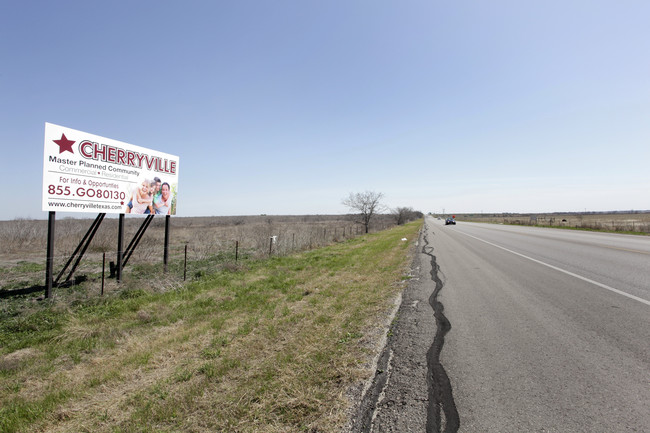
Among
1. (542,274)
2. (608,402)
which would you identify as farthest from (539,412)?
(542,274)

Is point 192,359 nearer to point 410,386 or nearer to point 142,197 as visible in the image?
point 410,386

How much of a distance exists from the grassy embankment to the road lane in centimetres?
121

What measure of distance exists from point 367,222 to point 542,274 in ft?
106

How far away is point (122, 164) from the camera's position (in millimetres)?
10320

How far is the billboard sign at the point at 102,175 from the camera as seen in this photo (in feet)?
27.2

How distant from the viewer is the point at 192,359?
439 cm

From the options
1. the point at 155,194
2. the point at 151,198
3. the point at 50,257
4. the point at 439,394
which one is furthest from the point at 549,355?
the point at 155,194

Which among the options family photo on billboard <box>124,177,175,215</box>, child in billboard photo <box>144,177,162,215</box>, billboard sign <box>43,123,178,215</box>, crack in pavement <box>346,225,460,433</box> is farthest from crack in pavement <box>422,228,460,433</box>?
child in billboard photo <box>144,177,162,215</box>

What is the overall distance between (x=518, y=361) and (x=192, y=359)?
4411mm

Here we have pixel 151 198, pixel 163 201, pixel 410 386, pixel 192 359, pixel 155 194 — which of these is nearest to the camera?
pixel 410 386

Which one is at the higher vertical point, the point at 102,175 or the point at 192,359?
the point at 102,175

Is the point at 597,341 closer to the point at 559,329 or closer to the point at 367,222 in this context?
the point at 559,329

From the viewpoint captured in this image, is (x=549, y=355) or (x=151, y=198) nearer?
(x=549, y=355)

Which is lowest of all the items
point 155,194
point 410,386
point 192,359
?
point 192,359
